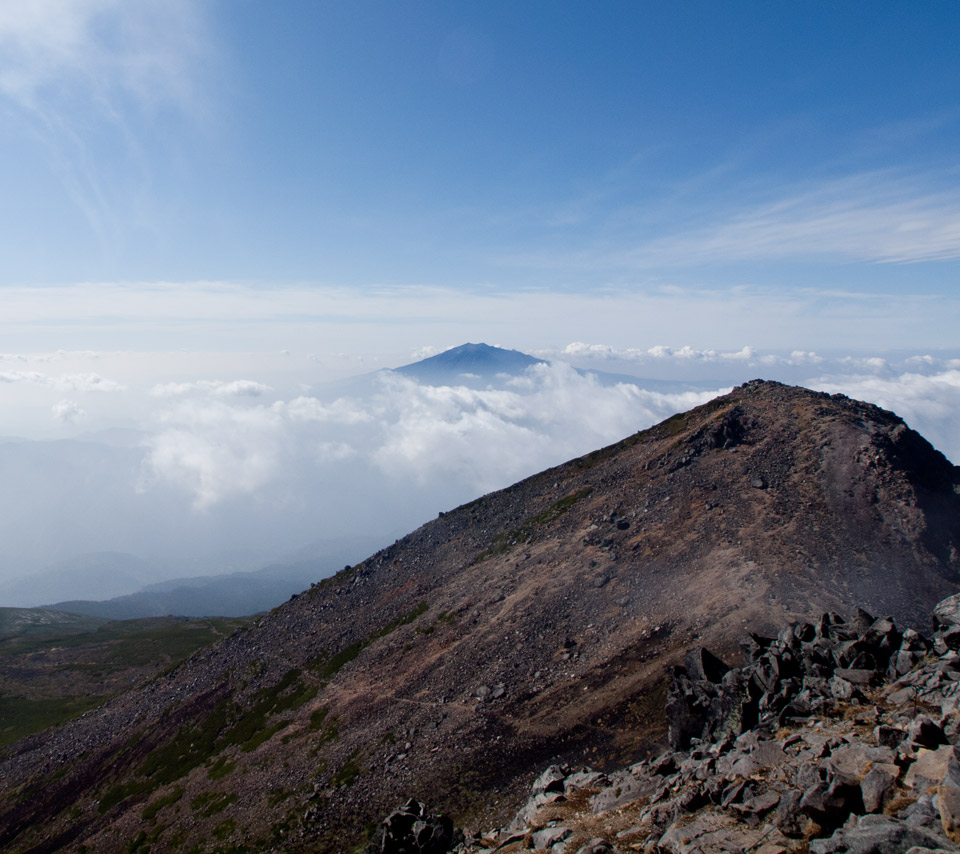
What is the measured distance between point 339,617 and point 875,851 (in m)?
83.4

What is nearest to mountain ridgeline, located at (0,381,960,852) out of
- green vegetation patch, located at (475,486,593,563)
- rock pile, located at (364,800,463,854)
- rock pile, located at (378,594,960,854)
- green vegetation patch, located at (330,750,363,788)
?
green vegetation patch, located at (330,750,363,788)

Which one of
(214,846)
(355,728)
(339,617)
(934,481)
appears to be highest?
(934,481)

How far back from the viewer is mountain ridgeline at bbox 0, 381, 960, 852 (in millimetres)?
52188

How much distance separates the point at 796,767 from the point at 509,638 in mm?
42781

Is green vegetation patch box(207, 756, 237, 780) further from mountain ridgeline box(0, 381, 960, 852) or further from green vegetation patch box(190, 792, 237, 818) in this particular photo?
green vegetation patch box(190, 792, 237, 818)

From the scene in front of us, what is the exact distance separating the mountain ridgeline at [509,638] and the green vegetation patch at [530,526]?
1.65 feet

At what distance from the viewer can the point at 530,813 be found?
3706 cm

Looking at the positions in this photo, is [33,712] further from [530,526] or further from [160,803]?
[530,526]

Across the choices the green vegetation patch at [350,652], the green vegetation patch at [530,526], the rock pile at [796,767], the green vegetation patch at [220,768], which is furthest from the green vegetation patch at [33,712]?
the rock pile at [796,767]

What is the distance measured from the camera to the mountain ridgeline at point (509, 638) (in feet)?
171

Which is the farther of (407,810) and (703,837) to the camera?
(407,810)

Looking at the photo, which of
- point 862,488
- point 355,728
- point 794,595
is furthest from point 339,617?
point 862,488

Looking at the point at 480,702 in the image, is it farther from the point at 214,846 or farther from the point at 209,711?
the point at 209,711

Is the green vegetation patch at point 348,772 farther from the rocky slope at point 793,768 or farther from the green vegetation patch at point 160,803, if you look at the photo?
the green vegetation patch at point 160,803
